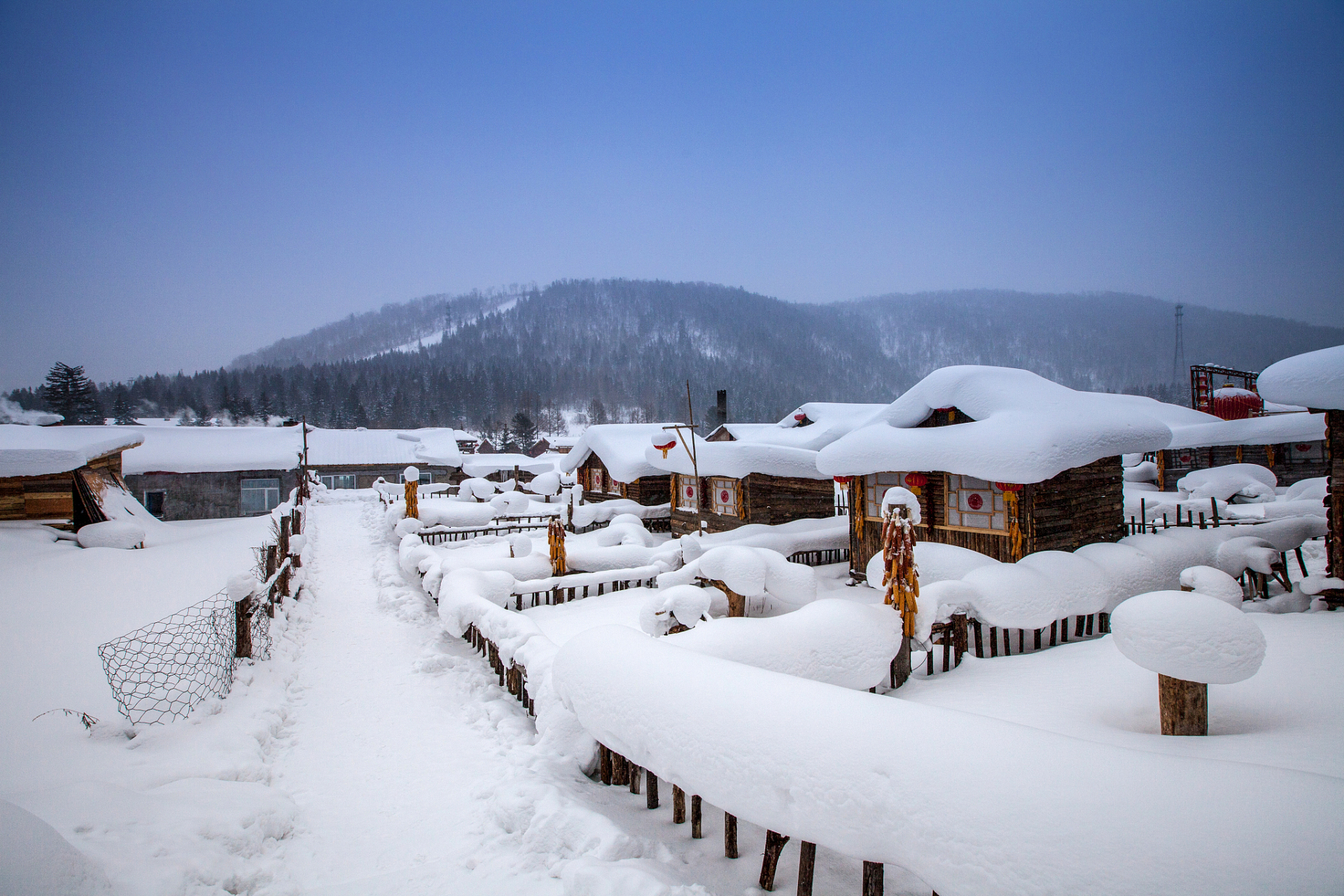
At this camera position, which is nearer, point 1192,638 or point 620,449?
point 1192,638

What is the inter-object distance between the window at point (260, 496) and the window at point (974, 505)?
29199 mm

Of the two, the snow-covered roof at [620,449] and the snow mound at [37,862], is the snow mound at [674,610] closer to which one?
the snow mound at [37,862]

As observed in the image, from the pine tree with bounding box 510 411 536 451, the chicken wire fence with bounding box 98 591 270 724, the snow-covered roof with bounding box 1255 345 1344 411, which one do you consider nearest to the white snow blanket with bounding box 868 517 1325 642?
the snow-covered roof with bounding box 1255 345 1344 411

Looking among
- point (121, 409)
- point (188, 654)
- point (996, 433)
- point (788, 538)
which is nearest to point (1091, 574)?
point (996, 433)

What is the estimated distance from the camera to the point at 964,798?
242 cm

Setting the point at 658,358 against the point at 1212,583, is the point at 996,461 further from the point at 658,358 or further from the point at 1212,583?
the point at 658,358

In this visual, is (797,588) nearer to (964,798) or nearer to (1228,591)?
(1228,591)

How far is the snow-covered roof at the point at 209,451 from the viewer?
80.7ft

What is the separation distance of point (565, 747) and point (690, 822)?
1.39m

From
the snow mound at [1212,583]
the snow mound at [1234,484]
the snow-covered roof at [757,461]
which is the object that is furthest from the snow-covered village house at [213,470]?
the snow mound at [1234,484]

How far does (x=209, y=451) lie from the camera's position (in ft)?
86.1

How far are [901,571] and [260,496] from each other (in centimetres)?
3139

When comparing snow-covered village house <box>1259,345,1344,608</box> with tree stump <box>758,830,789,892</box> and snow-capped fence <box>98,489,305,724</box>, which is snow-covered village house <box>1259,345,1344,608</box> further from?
snow-capped fence <box>98,489,305,724</box>

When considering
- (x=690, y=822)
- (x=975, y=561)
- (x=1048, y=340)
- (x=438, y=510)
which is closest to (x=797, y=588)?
(x=975, y=561)
